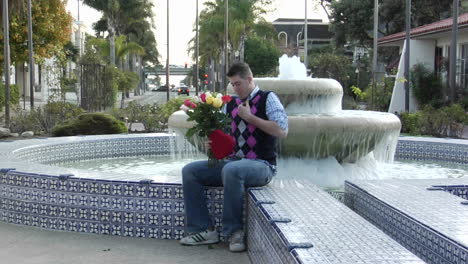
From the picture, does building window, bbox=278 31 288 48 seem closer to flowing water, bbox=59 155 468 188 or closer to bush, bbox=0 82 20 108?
bush, bbox=0 82 20 108

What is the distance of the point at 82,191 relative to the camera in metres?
5.71

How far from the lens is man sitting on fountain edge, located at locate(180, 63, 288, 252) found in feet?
16.3

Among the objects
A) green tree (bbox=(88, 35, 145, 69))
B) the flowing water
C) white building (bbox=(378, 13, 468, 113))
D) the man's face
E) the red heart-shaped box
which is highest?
green tree (bbox=(88, 35, 145, 69))

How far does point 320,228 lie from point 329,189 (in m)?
3.71

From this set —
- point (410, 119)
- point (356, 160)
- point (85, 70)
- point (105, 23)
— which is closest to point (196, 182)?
point (356, 160)

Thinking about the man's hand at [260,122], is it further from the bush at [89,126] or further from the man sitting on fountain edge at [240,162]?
the bush at [89,126]

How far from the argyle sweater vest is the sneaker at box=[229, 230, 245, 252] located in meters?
0.64

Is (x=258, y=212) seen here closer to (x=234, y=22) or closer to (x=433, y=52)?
(x=433, y=52)

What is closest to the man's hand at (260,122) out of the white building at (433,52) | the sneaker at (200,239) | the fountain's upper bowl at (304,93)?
the sneaker at (200,239)

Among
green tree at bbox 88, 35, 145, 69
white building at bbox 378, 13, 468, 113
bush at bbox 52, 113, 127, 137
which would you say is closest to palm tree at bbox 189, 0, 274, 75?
green tree at bbox 88, 35, 145, 69

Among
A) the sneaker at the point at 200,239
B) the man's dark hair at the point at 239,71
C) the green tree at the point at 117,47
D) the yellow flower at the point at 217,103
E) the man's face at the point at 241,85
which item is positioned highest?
the green tree at the point at 117,47

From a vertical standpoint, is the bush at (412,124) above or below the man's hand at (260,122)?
A: below

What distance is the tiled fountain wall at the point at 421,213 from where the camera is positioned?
11.8 feet

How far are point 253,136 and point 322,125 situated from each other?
2248mm
